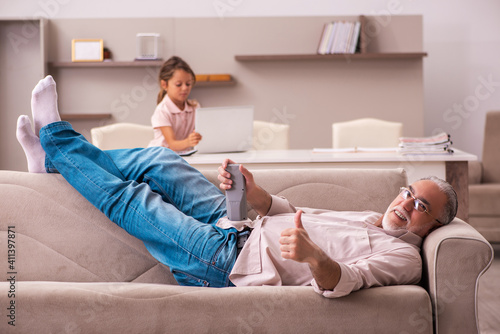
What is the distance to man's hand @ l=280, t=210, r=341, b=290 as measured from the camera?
4.33 feet

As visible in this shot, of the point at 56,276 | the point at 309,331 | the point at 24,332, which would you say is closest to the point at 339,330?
the point at 309,331

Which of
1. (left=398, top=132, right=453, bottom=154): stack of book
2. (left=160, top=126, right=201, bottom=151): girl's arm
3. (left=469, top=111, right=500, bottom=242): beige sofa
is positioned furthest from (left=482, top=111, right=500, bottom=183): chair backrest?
(left=160, top=126, right=201, bottom=151): girl's arm

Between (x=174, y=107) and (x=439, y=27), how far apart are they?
309cm

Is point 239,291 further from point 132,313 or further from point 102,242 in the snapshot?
point 102,242

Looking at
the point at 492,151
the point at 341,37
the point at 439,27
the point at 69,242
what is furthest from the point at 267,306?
the point at 439,27

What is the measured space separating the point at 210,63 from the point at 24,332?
3850mm

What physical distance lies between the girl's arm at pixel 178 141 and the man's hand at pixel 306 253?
1.74 metres

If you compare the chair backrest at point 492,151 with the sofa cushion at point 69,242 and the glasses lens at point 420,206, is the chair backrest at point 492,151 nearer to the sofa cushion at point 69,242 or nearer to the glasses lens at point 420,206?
the glasses lens at point 420,206

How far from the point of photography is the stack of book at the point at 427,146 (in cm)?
290

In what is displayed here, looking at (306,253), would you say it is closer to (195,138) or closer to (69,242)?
(69,242)

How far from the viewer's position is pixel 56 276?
74.2 inches

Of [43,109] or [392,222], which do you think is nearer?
[392,222]

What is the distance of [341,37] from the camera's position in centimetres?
495

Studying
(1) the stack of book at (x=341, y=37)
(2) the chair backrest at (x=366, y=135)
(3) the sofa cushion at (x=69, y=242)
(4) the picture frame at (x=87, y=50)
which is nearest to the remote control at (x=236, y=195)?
(3) the sofa cushion at (x=69, y=242)
